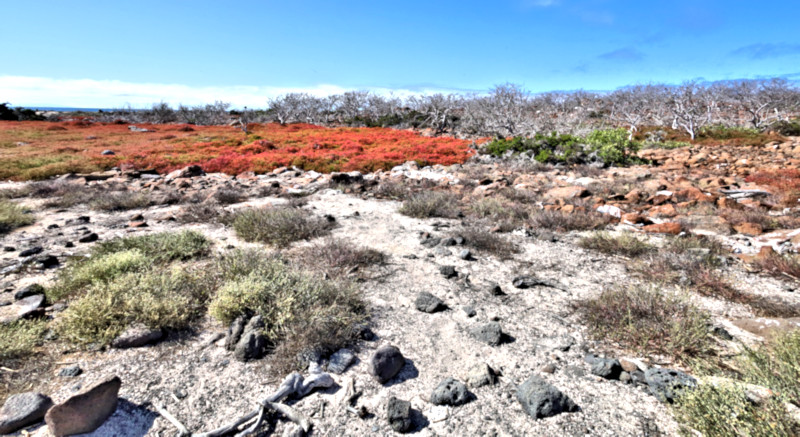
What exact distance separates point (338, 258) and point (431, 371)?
7.47 ft

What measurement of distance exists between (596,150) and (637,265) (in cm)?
980

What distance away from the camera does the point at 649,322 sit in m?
3.24

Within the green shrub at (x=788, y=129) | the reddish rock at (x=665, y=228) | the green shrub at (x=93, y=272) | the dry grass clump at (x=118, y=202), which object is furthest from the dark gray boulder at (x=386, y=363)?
the green shrub at (x=788, y=129)

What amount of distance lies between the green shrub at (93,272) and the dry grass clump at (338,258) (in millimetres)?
1838

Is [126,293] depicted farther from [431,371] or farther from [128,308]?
[431,371]

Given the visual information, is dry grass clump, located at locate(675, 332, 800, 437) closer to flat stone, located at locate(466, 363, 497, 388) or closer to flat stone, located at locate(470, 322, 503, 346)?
flat stone, located at locate(466, 363, 497, 388)

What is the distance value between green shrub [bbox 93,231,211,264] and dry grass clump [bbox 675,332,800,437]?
5454 millimetres

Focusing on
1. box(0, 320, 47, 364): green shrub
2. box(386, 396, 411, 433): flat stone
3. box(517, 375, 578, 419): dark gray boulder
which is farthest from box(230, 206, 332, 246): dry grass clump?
box(517, 375, 578, 419): dark gray boulder

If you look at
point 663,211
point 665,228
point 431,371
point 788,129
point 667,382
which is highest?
point 788,129

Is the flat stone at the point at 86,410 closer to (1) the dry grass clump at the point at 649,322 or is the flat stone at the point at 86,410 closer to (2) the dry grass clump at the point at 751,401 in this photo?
(2) the dry grass clump at the point at 751,401

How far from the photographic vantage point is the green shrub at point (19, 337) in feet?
9.01

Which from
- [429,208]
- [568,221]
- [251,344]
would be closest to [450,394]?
[251,344]

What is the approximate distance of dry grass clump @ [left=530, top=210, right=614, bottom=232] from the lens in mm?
6438

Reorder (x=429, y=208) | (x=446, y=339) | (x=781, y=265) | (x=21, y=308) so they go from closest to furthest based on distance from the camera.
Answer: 1. (x=446, y=339)
2. (x=21, y=308)
3. (x=781, y=265)
4. (x=429, y=208)
